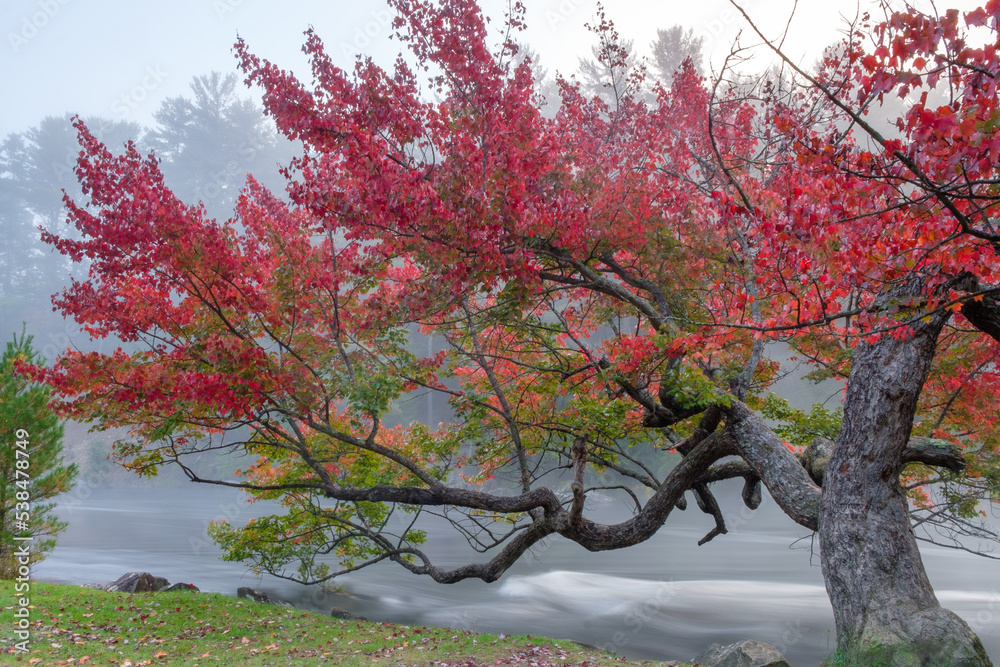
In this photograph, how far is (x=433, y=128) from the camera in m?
6.33

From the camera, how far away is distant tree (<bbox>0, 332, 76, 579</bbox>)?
33.0ft

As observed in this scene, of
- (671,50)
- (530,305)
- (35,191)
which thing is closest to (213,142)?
(35,191)

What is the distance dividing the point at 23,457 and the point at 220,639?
501cm

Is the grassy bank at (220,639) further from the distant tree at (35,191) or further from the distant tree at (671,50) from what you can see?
the distant tree at (35,191)

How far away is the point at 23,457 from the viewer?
983cm

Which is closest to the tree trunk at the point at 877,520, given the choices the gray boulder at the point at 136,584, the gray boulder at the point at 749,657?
the gray boulder at the point at 749,657

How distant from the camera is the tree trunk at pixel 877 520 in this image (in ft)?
14.3

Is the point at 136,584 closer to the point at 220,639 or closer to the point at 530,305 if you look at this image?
the point at 220,639

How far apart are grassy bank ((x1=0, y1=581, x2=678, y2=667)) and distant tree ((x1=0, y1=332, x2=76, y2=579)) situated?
1.11 metres

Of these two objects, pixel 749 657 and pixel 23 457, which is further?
pixel 23 457

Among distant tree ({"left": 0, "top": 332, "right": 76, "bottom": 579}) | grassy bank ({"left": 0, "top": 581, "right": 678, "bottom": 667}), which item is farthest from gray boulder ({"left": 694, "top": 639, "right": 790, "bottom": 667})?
distant tree ({"left": 0, "top": 332, "right": 76, "bottom": 579})

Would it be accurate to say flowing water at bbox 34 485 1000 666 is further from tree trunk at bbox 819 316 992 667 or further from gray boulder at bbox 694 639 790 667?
tree trunk at bbox 819 316 992 667

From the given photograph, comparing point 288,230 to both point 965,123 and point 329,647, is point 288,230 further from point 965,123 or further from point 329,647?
point 965,123

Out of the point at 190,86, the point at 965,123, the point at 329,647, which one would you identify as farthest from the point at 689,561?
the point at 190,86
